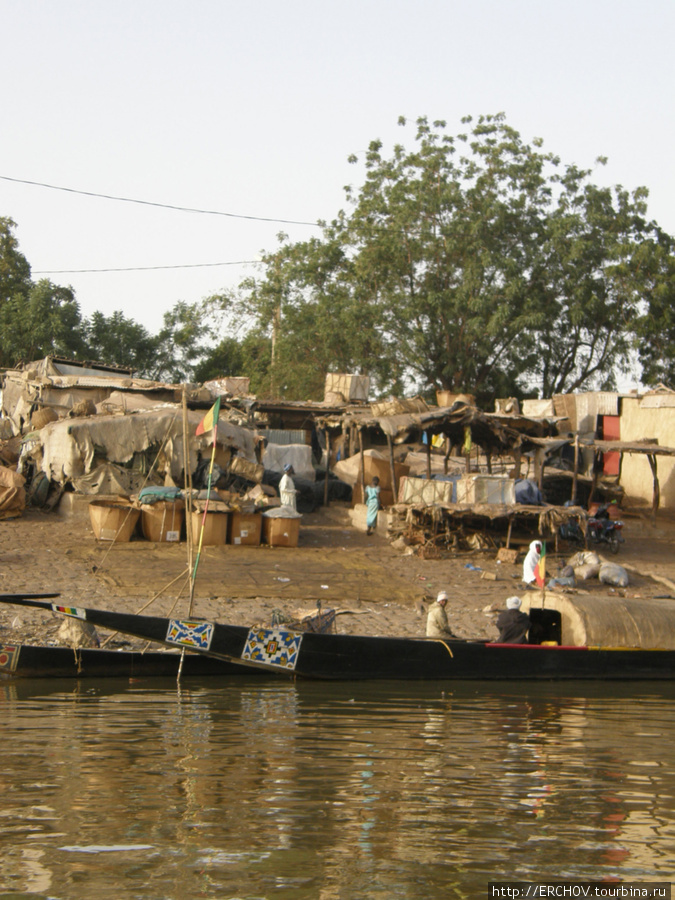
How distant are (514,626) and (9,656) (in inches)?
237

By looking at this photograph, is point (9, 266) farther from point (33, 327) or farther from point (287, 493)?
point (287, 493)

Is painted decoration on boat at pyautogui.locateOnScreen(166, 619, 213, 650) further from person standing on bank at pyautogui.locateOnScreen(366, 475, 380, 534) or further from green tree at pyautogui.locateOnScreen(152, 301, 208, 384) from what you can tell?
green tree at pyautogui.locateOnScreen(152, 301, 208, 384)

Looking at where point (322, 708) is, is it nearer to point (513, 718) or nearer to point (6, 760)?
point (513, 718)

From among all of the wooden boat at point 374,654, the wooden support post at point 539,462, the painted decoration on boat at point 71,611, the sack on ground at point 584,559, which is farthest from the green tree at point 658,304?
the painted decoration on boat at point 71,611

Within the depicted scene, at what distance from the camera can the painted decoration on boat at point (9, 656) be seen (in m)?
10.7

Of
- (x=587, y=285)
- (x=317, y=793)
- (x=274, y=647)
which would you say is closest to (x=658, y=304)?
(x=587, y=285)

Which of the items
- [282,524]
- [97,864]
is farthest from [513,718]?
[282,524]

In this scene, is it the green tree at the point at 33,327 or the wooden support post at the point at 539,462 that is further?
the green tree at the point at 33,327

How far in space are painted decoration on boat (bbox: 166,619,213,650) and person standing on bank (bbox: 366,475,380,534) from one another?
9.73 m

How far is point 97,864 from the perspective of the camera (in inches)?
199

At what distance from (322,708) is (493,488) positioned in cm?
982

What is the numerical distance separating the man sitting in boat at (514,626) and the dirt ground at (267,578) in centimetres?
159

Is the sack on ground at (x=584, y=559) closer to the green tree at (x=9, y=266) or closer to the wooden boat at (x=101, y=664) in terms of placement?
the wooden boat at (x=101, y=664)

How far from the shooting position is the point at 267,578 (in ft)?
51.1
